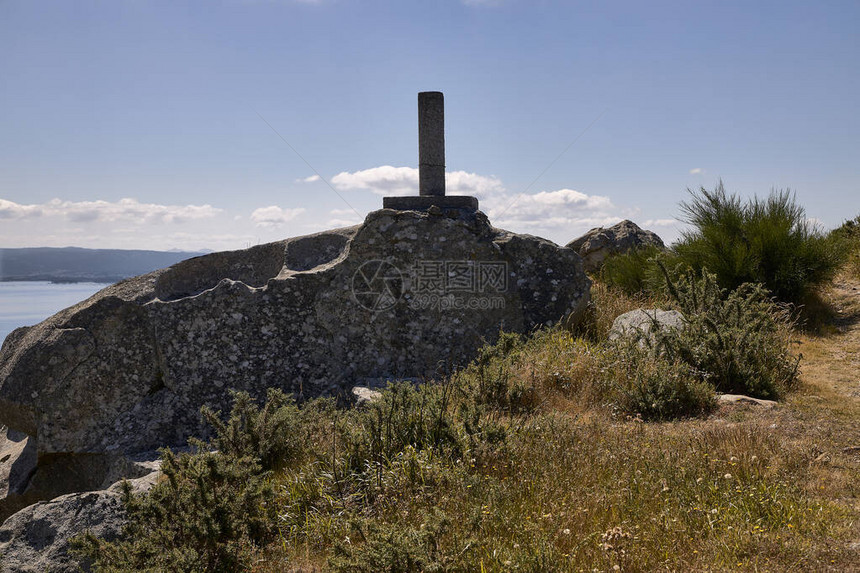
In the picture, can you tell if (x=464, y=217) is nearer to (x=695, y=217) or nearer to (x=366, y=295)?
(x=366, y=295)

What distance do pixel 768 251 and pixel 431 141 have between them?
583 centimetres

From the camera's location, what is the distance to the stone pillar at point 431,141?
28.1 feet

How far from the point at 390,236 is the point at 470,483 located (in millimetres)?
4320

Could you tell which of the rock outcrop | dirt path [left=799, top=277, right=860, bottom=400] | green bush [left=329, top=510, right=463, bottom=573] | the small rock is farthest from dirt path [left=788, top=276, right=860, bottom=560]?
the small rock

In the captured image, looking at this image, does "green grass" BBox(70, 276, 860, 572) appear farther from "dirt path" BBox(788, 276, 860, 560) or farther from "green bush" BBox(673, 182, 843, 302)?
"green bush" BBox(673, 182, 843, 302)

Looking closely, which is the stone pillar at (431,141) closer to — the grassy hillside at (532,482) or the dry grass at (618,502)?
the grassy hillside at (532,482)

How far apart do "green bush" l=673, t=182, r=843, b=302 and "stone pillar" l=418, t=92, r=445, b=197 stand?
4681 mm

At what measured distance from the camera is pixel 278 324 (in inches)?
276

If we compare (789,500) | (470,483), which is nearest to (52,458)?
(470,483)

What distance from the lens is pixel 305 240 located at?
7.96 metres

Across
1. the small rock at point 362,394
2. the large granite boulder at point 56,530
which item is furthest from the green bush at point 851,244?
the large granite boulder at point 56,530

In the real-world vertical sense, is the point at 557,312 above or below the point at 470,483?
above

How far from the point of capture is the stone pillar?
8578 mm

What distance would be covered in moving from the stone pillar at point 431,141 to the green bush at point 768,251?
4.68 m
